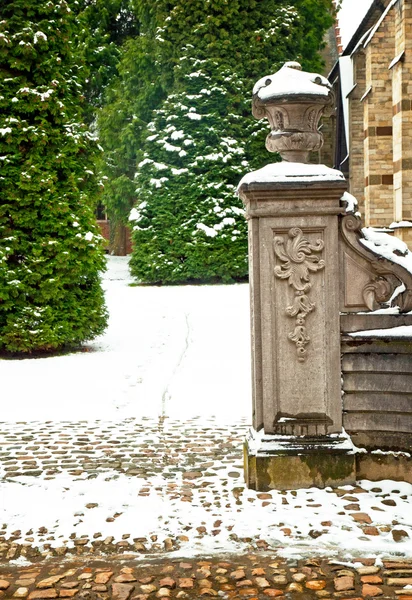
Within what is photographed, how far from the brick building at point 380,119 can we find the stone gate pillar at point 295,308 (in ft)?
40.2

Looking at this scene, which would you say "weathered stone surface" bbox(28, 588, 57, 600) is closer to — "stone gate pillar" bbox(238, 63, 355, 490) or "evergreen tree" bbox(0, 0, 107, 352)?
"stone gate pillar" bbox(238, 63, 355, 490)

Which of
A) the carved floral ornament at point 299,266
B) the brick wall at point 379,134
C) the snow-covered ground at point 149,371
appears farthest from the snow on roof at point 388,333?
the brick wall at point 379,134

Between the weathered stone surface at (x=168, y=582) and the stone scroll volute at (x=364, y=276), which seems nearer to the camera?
the weathered stone surface at (x=168, y=582)

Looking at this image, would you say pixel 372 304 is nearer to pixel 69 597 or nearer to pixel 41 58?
pixel 69 597

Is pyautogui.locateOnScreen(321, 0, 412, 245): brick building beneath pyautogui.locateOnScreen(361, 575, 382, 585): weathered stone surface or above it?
above

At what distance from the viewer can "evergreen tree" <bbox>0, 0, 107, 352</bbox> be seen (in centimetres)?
1156

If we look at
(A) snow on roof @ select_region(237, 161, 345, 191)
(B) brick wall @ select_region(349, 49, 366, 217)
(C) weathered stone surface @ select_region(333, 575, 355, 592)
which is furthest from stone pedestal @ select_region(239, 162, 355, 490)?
(B) brick wall @ select_region(349, 49, 366, 217)

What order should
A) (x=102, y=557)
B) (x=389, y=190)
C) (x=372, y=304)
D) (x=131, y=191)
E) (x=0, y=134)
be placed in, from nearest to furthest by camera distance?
(x=102, y=557) → (x=372, y=304) → (x=0, y=134) → (x=389, y=190) → (x=131, y=191)

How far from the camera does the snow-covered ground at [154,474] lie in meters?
4.37

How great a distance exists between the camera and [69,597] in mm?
3635

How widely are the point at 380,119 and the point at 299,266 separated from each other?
1719 cm

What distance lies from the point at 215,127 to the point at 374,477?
707 inches

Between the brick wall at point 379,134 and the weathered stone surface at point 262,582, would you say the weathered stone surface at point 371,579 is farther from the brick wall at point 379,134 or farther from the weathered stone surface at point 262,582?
the brick wall at point 379,134

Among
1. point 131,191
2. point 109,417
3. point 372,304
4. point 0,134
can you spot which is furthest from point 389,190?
point 372,304
